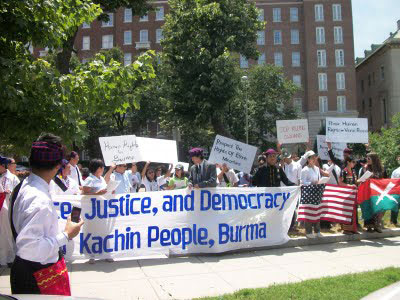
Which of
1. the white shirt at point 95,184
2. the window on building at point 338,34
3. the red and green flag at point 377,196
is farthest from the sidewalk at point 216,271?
the window on building at point 338,34

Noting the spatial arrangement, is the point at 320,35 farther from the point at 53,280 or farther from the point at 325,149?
the point at 53,280

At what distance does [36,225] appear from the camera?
8.87 feet

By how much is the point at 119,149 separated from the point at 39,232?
6636mm

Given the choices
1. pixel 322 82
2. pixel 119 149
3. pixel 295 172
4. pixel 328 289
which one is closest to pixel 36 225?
pixel 328 289

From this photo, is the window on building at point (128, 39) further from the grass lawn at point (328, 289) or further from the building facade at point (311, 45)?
the grass lawn at point (328, 289)

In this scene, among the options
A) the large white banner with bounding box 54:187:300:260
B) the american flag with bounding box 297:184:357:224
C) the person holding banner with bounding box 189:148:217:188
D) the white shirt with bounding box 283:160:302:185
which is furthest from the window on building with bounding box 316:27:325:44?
the person holding banner with bounding box 189:148:217:188

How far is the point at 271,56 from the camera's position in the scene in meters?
64.7

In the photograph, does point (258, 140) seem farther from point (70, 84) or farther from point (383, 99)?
point (70, 84)

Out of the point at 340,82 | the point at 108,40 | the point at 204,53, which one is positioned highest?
the point at 108,40

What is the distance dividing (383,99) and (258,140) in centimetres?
2648

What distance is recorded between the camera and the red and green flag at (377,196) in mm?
9125

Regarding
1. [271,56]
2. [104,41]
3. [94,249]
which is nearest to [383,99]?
[271,56]

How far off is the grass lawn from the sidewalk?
43cm

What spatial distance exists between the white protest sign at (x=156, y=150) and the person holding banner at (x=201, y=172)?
A: 1972mm
